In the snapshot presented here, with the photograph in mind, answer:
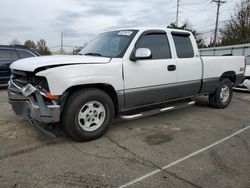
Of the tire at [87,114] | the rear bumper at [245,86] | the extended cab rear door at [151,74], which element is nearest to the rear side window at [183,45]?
the extended cab rear door at [151,74]

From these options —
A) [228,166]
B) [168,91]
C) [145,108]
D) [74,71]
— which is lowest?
[228,166]

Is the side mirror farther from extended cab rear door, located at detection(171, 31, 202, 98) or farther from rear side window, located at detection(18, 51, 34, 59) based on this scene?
rear side window, located at detection(18, 51, 34, 59)

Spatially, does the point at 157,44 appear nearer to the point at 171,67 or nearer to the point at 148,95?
the point at 171,67

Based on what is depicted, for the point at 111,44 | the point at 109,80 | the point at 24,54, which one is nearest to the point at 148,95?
the point at 109,80

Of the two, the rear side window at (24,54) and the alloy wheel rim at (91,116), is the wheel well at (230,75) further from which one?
the rear side window at (24,54)

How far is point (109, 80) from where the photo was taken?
12.5 ft

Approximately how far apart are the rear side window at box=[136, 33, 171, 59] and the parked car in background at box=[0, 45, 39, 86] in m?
6.62

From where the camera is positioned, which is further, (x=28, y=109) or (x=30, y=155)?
(x=28, y=109)

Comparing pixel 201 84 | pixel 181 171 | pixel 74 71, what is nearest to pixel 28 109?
pixel 74 71

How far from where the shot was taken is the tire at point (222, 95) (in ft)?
20.0

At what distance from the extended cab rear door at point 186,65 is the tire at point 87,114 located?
1.83 m

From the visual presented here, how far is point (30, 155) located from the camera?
3297mm

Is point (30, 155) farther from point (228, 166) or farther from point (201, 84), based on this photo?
point (201, 84)

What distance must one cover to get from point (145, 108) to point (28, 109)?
2320 millimetres
